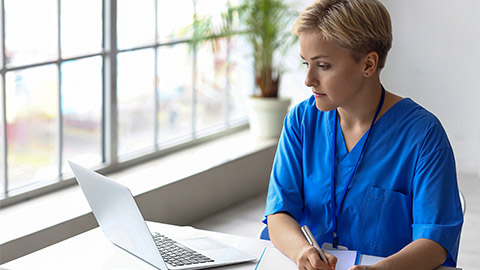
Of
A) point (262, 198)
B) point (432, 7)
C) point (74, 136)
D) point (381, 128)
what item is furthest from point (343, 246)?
point (74, 136)

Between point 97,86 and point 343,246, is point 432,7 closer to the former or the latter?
point 97,86

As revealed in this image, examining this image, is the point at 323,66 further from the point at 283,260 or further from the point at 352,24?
the point at 283,260

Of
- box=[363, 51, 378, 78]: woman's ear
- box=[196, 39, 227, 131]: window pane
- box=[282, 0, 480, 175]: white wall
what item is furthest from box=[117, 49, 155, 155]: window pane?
box=[363, 51, 378, 78]: woman's ear

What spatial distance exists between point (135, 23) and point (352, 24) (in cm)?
277

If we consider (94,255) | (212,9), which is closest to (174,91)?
(212,9)

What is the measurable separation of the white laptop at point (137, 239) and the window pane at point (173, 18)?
2885 mm

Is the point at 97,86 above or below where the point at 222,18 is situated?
below

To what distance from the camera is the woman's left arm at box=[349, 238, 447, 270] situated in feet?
6.61

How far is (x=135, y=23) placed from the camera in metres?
4.71

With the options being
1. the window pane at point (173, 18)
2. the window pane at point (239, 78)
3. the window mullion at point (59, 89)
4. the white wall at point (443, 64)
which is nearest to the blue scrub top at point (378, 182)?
the window mullion at point (59, 89)

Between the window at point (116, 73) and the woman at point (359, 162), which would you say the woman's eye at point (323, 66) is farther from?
the window at point (116, 73)

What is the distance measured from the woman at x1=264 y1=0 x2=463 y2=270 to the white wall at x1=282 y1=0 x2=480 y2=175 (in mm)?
3678

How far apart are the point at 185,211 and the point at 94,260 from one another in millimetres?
2508

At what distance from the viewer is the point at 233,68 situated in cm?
589
